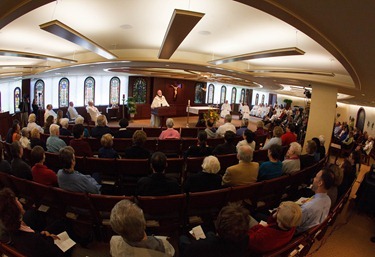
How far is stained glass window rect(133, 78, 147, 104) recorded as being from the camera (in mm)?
13133

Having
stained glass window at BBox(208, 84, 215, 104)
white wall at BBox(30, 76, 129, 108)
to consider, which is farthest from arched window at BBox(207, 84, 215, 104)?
white wall at BBox(30, 76, 129, 108)

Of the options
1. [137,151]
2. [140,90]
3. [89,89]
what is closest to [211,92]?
[140,90]

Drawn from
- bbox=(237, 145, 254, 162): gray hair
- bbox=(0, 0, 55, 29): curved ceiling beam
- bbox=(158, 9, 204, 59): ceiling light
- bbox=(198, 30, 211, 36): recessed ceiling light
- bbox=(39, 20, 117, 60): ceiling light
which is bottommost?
bbox=(237, 145, 254, 162): gray hair

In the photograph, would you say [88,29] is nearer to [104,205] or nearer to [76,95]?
[104,205]

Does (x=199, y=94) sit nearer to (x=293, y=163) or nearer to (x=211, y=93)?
(x=211, y=93)

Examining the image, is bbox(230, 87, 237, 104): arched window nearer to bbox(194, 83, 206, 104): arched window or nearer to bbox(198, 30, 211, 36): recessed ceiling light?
bbox(194, 83, 206, 104): arched window

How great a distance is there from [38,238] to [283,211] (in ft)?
5.60

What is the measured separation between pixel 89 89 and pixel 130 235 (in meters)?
13.2

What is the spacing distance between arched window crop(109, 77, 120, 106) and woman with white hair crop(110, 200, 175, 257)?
1284cm

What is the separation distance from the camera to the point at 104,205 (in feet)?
6.87

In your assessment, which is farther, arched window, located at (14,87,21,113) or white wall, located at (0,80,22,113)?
arched window, located at (14,87,21,113)

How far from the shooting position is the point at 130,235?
1281mm

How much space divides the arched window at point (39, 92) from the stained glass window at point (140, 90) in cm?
468

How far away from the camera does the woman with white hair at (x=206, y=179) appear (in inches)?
93.7
